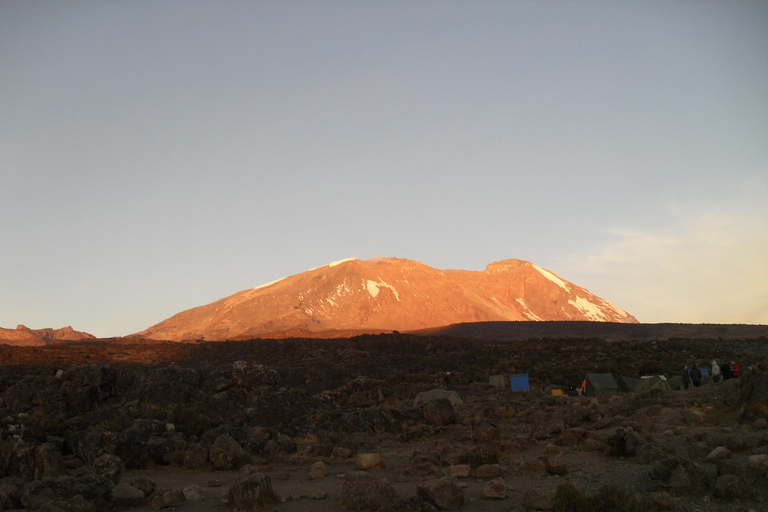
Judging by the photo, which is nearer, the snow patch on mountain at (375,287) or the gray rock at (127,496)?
the gray rock at (127,496)

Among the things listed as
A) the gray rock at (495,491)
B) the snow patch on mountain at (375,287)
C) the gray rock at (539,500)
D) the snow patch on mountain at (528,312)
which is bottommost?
the gray rock at (495,491)

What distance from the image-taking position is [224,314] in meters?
131

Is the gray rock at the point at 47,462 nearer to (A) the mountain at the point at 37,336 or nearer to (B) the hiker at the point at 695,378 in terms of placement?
(B) the hiker at the point at 695,378

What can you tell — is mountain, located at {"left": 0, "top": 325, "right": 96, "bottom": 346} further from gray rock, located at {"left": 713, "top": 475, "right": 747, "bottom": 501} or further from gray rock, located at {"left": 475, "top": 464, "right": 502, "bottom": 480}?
gray rock, located at {"left": 713, "top": 475, "right": 747, "bottom": 501}

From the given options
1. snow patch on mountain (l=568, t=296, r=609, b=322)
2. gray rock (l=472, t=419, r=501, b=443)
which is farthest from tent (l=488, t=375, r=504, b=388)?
snow patch on mountain (l=568, t=296, r=609, b=322)

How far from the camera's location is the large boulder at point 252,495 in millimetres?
9734

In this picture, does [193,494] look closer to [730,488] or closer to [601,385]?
[730,488]

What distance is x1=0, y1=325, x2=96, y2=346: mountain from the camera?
98.7 metres

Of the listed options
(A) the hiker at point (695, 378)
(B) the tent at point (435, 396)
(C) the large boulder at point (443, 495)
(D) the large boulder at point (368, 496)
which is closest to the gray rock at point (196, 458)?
(D) the large boulder at point (368, 496)

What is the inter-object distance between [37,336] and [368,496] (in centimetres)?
11469

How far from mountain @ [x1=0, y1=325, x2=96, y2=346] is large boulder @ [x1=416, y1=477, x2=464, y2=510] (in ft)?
333

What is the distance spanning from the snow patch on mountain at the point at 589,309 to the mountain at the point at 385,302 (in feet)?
1.15

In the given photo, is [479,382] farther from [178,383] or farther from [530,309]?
[530,309]

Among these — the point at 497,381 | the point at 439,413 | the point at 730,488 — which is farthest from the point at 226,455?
the point at 497,381
